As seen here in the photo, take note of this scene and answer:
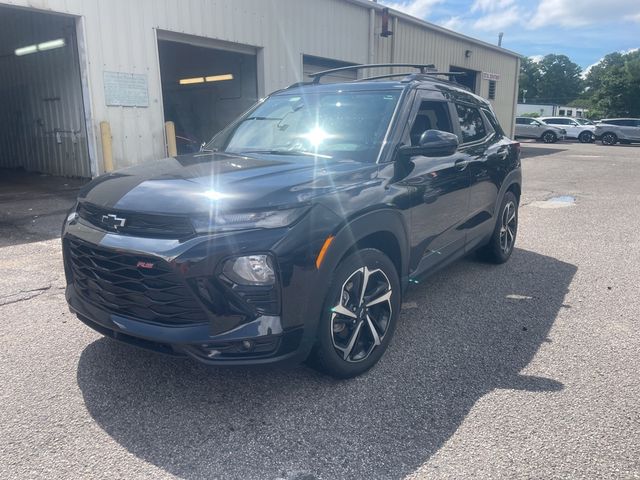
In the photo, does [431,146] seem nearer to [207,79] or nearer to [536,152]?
[207,79]

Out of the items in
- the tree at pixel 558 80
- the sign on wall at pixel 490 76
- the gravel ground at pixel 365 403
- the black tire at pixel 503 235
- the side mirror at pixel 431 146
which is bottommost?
the gravel ground at pixel 365 403

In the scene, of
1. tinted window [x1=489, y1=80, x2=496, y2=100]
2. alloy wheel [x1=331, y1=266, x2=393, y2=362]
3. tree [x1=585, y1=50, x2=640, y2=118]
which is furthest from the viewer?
tree [x1=585, y1=50, x2=640, y2=118]

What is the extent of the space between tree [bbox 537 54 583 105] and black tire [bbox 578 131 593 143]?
90.3 metres

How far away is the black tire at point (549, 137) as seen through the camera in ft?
115

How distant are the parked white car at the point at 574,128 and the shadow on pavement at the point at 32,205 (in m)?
33.0

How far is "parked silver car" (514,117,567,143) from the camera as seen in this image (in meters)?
35.0

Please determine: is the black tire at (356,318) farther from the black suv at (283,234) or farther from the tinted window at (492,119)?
the tinted window at (492,119)

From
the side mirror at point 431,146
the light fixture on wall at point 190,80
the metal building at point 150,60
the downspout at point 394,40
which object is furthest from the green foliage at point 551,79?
the side mirror at point 431,146

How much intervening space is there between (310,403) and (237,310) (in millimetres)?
770

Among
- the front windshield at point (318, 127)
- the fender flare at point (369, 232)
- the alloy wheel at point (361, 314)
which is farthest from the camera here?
the front windshield at point (318, 127)

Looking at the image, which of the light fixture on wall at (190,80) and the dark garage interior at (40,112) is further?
the light fixture on wall at (190,80)

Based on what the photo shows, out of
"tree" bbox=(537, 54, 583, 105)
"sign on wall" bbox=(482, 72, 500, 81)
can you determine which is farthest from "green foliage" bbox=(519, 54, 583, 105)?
"sign on wall" bbox=(482, 72, 500, 81)

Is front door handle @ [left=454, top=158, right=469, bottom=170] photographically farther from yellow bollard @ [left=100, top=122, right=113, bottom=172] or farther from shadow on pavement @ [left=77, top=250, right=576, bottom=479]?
yellow bollard @ [left=100, top=122, right=113, bottom=172]

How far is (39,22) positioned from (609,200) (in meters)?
12.6
